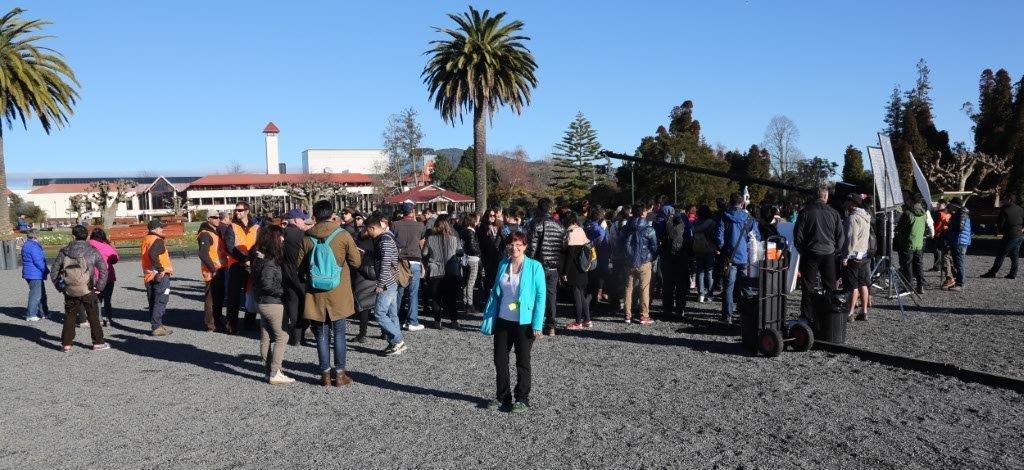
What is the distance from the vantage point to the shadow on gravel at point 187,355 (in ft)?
26.5

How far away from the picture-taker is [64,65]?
34531mm

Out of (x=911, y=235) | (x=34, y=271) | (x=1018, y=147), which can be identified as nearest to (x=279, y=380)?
(x=34, y=271)

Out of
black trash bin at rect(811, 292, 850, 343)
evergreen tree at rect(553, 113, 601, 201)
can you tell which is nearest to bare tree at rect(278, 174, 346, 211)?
evergreen tree at rect(553, 113, 601, 201)

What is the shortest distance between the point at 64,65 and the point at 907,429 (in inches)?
1556

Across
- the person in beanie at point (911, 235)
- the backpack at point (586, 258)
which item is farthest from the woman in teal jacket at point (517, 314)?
the person in beanie at point (911, 235)

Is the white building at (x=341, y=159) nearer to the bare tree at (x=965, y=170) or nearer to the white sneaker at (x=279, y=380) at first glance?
the bare tree at (x=965, y=170)

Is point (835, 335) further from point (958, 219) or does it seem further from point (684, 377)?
point (958, 219)

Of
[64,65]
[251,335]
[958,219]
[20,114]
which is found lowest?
[251,335]

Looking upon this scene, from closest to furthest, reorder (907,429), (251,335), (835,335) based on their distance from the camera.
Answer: (907,429) → (835,335) → (251,335)

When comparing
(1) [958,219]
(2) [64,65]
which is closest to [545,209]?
(1) [958,219]

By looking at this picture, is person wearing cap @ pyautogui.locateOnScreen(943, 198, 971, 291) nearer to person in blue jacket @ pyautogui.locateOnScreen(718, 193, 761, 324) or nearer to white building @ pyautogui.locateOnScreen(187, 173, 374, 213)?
person in blue jacket @ pyautogui.locateOnScreen(718, 193, 761, 324)

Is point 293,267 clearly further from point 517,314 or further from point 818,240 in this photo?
point 818,240

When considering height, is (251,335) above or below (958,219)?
below

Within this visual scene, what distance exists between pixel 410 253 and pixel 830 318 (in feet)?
17.8
